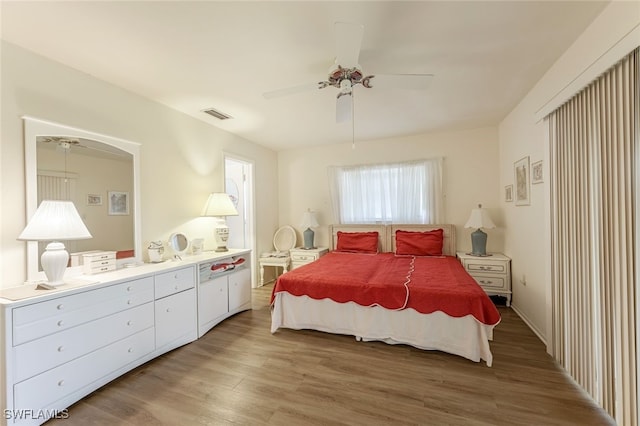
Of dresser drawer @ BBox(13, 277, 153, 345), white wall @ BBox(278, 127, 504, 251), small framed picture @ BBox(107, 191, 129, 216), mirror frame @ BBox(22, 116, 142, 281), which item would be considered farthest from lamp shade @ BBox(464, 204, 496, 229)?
mirror frame @ BBox(22, 116, 142, 281)

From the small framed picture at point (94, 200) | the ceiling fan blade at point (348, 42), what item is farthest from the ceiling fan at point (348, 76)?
the small framed picture at point (94, 200)

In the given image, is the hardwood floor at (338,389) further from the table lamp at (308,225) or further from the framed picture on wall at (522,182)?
the table lamp at (308,225)

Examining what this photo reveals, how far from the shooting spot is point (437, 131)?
13.3 ft

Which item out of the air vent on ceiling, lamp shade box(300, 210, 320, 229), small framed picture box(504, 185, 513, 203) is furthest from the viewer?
lamp shade box(300, 210, 320, 229)

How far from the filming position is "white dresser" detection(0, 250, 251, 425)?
1477 mm

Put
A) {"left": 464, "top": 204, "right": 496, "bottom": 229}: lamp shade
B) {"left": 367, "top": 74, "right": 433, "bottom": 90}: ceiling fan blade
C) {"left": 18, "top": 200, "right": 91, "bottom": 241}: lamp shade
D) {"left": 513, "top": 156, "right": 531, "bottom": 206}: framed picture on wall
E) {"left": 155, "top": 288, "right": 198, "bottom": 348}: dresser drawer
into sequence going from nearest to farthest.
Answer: {"left": 18, "top": 200, "right": 91, "bottom": 241}: lamp shade < {"left": 367, "top": 74, "right": 433, "bottom": 90}: ceiling fan blade < {"left": 155, "top": 288, "right": 198, "bottom": 348}: dresser drawer < {"left": 513, "top": 156, "right": 531, "bottom": 206}: framed picture on wall < {"left": 464, "top": 204, "right": 496, "bottom": 229}: lamp shade

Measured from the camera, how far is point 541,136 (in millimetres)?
2439

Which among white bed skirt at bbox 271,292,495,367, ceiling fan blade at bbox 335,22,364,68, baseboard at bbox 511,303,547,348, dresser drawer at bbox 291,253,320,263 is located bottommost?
baseboard at bbox 511,303,547,348

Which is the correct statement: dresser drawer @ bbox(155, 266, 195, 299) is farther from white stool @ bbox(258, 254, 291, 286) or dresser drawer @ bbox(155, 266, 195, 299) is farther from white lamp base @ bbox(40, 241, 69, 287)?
white stool @ bbox(258, 254, 291, 286)

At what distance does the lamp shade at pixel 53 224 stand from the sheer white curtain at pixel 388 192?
349cm

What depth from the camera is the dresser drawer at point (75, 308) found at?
1512 millimetres

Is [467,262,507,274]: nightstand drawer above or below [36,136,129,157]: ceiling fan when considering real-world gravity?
below

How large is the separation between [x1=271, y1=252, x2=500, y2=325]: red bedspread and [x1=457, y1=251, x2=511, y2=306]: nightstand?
1.45ft

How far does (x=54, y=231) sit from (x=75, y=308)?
20.8 inches
